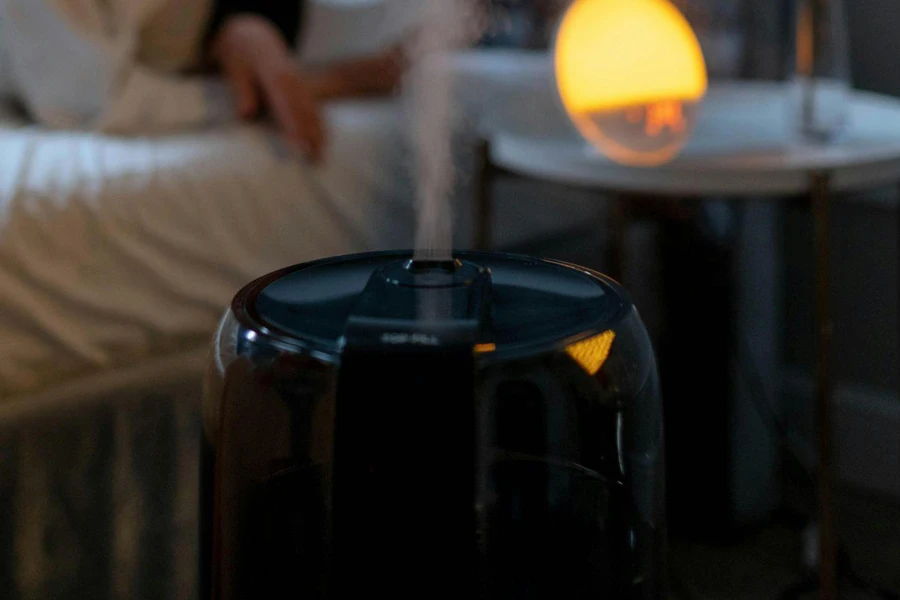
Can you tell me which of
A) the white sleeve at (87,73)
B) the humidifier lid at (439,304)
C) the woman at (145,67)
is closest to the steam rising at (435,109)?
the humidifier lid at (439,304)

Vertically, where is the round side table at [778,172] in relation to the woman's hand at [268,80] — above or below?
below

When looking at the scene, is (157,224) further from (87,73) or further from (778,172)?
(778,172)

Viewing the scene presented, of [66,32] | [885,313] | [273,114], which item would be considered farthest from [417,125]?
[885,313]

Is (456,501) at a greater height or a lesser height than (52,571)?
greater

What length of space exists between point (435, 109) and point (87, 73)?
606mm

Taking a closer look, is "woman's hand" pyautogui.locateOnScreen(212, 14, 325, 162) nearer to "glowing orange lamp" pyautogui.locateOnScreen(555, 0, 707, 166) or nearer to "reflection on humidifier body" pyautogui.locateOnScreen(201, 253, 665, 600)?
"glowing orange lamp" pyautogui.locateOnScreen(555, 0, 707, 166)

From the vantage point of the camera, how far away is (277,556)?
0.45 meters

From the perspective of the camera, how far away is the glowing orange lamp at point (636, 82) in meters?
1.03

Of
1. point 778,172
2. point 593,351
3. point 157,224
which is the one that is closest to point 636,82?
point 778,172

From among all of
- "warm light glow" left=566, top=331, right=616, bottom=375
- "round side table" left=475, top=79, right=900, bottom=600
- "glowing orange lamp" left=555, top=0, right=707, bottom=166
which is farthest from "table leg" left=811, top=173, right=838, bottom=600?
"warm light glow" left=566, top=331, right=616, bottom=375

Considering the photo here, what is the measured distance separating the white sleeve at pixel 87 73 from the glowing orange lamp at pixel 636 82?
1.45 ft

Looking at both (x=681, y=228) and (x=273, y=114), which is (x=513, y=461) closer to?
(x=273, y=114)

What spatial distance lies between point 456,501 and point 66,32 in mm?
912

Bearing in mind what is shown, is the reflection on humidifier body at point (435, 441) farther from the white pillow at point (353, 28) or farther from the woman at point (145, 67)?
the white pillow at point (353, 28)
